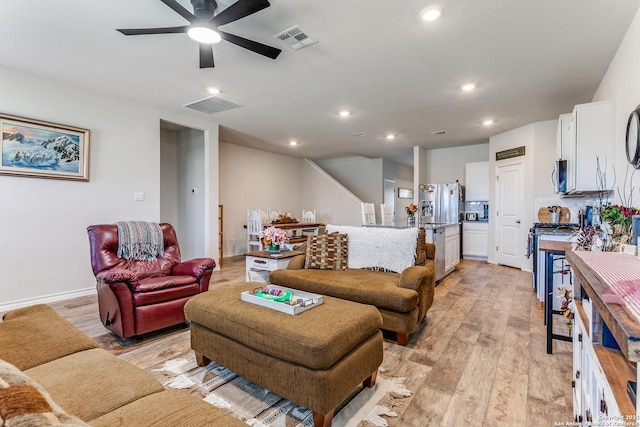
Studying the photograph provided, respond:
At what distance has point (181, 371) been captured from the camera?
2.09 meters

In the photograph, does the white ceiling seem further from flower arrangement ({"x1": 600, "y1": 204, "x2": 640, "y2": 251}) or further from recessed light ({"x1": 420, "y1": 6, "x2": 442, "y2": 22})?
flower arrangement ({"x1": 600, "y1": 204, "x2": 640, "y2": 251})

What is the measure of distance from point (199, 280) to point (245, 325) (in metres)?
1.41

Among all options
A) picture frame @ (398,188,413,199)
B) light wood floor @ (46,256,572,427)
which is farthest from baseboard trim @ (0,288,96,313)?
picture frame @ (398,188,413,199)

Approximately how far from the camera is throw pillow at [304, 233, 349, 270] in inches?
127

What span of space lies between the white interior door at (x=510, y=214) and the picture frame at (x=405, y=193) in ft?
14.7

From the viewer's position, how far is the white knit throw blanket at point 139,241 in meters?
2.99

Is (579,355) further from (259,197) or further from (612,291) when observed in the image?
(259,197)

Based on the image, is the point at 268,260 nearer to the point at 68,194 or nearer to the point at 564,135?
the point at 68,194

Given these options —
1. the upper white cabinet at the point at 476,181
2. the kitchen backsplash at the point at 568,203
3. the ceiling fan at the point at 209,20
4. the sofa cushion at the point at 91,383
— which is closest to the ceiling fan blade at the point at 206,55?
the ceiling fan at the point at 209,20

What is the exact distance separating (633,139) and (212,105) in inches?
182

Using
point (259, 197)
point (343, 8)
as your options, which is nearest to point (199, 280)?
point (343, 8)

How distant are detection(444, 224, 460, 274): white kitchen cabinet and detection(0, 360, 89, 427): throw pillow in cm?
479

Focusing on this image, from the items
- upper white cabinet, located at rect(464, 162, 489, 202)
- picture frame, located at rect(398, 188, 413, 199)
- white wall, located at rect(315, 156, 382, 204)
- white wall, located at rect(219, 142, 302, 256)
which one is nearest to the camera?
upper white cabinet, located at rect(464, 162, 489, 202)

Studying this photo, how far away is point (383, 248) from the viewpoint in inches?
123
